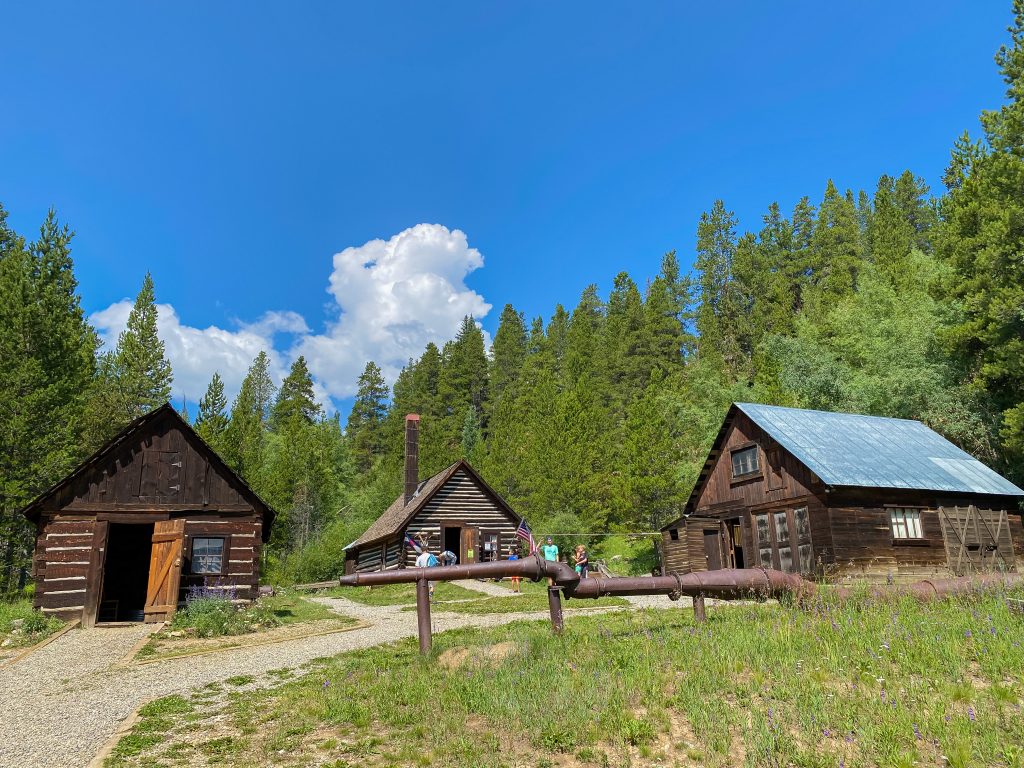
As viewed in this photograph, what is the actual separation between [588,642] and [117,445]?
Answer: 16167mm

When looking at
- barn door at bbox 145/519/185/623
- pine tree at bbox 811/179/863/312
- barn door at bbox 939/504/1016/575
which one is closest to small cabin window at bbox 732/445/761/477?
barn door at bbox 939/504/1016/575

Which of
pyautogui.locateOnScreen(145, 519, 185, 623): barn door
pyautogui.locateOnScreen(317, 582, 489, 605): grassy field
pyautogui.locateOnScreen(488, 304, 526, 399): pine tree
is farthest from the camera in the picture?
pyautogui.locateOnScreen(488, 304, 526, 399): pine tree

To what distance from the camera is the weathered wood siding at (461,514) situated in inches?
1244

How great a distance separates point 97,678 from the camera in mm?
10266

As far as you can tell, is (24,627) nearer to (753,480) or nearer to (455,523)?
(455,523)

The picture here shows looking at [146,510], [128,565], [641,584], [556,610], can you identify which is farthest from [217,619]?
[128,565]

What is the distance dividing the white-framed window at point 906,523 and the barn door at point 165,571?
903 inches

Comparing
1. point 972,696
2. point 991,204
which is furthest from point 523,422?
point 972,696

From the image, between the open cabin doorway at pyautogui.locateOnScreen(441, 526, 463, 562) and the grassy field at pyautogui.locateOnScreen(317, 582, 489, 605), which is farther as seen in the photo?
the open cabin doorway at pyautogui.locateOnScreen(441, 526, 463, 562)

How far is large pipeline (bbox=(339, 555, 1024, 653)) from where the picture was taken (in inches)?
342

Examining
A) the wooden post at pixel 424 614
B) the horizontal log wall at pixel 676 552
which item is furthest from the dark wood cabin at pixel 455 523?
the wooden post at pixel 424 614

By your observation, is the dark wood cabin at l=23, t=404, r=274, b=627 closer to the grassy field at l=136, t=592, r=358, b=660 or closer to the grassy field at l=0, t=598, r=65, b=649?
the grassy field at l=0, t=598, r=65, b=649

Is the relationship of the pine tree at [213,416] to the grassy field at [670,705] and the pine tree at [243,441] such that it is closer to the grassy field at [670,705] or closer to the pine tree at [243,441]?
the pine tree at [243,441]

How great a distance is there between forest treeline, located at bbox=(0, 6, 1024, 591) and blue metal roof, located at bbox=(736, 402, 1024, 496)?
431 cm
